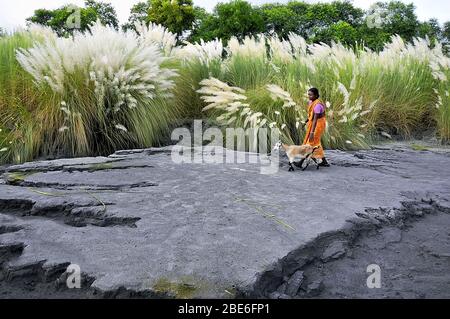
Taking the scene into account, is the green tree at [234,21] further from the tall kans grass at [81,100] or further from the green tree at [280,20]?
the tall kans grass at [81,100]

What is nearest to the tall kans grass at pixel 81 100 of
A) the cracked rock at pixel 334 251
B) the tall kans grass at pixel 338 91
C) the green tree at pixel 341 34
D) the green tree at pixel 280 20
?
the tall kans grass at pixel 338 91

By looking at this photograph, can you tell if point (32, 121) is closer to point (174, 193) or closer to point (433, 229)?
point (174, 193)

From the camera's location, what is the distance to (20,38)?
568 centimetres

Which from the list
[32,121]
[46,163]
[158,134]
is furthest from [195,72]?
[46,163]

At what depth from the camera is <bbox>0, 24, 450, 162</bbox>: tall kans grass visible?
14.6 ft

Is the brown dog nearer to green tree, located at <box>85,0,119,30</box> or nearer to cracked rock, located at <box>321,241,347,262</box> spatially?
cracked rock, located at <box>321,241,347,262</box>

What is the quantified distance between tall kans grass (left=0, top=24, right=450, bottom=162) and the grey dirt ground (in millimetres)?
1266

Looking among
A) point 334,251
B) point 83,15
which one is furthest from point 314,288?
point 83,15

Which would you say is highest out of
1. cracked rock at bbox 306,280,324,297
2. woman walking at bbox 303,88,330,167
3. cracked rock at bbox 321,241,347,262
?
woman walking at bbox 303,88,330,167

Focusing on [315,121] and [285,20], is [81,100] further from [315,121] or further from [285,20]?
[285,20]

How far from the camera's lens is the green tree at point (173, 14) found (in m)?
27.3

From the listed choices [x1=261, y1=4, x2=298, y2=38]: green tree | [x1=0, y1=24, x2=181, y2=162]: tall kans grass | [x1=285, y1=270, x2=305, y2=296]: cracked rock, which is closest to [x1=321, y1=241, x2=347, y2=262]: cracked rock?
[x1=285, y1=270, x2=305, y2=296]: cracked rock
